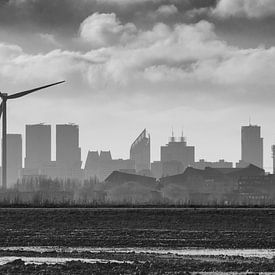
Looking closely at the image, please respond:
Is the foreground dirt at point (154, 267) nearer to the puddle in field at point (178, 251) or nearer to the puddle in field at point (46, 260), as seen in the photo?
the puddle in field at point (46, 260)


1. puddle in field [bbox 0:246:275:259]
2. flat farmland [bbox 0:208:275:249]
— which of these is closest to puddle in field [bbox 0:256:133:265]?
puddle in field [bbox 0:246:275:259]

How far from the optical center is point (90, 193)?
18312cm

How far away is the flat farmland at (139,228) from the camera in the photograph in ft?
132

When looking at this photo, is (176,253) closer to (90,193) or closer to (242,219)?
(242,219)

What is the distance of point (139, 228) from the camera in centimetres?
5072

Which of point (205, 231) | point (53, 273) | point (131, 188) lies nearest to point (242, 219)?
point (205, 231)

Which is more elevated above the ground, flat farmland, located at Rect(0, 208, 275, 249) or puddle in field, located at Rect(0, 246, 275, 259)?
flat farmland, located at Rect(0, 208, 275, 249)

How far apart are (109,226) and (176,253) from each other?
1810 centimetres

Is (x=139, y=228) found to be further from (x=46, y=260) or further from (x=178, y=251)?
(x=46, y=260)

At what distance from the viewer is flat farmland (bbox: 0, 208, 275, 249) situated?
4019cm

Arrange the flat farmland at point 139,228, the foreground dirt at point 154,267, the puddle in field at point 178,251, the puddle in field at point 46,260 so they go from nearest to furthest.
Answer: the foreground dirt at point 154,267, the puddle in field at point 46,260, the puddle in field at point 178,251, the flat farmland at point 139,228

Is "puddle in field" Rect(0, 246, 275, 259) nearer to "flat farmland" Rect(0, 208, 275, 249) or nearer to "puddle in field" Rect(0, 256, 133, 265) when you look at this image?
"flat farmland" Rect(0, 208, 275, 249)

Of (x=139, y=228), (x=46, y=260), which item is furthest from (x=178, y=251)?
(x=139, y=228)

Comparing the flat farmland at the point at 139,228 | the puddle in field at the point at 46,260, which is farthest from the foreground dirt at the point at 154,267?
the flat farmland at the point at 139,228
